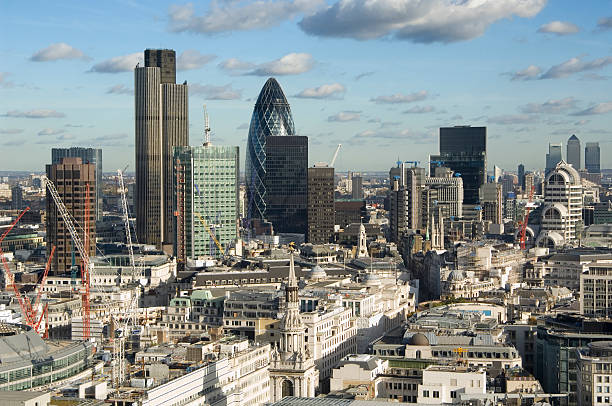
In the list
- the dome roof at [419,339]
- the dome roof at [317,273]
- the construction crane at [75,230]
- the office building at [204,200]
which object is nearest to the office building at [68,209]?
the construction crane at [75,230]

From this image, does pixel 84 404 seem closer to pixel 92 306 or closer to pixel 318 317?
pixel 318 317

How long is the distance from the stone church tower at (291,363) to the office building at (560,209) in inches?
3985

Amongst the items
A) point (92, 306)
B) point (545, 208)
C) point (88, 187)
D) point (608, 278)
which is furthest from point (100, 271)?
point (545, 208)

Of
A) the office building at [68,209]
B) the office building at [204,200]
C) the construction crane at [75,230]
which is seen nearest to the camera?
the construction crane at [75,230]

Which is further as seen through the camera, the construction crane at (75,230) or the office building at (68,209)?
the office building at (68,209)

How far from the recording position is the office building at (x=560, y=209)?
190250mm

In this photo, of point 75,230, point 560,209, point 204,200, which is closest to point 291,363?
point 75,230

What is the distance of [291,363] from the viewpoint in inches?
3738

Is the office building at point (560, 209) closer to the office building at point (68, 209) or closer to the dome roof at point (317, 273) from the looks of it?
the dome roof at point (317, 273)

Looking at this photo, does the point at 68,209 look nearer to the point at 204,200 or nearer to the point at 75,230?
the point at 75,230

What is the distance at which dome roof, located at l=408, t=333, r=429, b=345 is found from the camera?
96.9m

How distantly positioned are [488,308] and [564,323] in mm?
21787

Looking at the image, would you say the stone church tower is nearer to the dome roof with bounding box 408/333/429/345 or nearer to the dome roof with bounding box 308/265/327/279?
the dome roof with bounding box 408/333/429/345

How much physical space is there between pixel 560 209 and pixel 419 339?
101005mm
